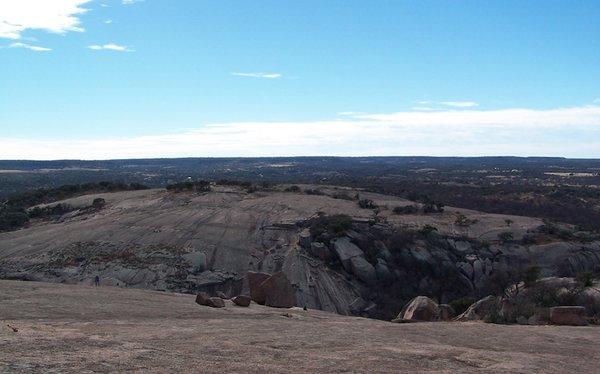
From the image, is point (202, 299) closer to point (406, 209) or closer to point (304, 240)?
point (304, 240)

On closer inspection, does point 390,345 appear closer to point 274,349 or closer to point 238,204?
point 274,349

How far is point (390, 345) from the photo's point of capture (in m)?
12.0

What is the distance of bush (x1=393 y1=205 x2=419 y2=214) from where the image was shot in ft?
151

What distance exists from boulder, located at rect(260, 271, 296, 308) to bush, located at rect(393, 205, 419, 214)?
27.1 meters

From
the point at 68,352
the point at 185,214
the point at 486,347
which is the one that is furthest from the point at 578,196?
the point at 68,352

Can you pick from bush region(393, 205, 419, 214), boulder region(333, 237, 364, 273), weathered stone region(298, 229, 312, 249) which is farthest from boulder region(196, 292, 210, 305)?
bush region(393, 205, 419, 214)

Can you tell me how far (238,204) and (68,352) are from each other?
3588cm

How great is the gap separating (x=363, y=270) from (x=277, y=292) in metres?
14.2

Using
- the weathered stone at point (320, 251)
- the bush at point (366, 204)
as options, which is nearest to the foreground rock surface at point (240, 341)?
the weathered stone at point (320, 251)

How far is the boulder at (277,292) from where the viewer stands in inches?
771

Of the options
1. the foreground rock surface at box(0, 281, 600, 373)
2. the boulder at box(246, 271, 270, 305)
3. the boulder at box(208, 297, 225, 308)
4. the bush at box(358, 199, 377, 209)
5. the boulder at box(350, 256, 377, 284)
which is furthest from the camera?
the bush at box(358, 199, 377, 209)

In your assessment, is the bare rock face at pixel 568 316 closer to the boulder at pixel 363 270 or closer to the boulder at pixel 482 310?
the boulder at pixel 482 310

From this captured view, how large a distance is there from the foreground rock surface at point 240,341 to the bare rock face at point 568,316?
663 mm

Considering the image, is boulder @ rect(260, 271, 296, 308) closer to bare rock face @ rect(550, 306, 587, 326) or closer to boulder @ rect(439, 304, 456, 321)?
boulder @ rect(439, 304, 456, 321)
